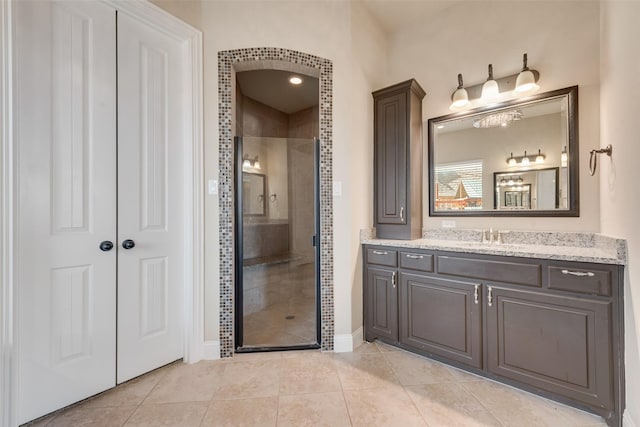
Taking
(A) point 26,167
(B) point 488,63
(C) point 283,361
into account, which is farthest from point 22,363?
(B) point 488,63

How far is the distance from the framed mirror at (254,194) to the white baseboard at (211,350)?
3.51 ft

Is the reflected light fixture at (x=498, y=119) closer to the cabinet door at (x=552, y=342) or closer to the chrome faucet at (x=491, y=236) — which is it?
the chrome faucet at (x=491, y=236)

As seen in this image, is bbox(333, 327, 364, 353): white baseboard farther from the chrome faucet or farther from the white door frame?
the chrome faucet

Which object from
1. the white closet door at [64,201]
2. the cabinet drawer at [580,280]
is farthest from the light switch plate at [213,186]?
the cabinet drawer at [580,280]

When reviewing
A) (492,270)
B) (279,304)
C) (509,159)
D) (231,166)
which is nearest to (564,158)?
(509,159)

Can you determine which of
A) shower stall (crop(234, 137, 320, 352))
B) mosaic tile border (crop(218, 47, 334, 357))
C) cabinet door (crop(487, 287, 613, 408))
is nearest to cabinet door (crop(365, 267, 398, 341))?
mosaic tile border (crop(218, 47, 334, 357))

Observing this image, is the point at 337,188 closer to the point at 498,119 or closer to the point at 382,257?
the point at 382,257

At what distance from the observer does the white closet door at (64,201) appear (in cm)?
148

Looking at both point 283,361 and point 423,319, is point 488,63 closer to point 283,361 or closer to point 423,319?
point 423,319

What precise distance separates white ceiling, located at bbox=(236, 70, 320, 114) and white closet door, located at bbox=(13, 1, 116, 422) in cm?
184

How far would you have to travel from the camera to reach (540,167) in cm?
216

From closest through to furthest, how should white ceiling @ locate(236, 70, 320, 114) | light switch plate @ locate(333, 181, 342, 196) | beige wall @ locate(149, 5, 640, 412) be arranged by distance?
beige wall @ locate(149, 5, 640, 412) → light switch plate @ locate(333, 181, 342, 196) → white ceiling @ locate(236, 70, 320, 114)

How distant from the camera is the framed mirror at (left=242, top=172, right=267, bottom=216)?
239 cm

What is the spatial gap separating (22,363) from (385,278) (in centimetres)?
234
